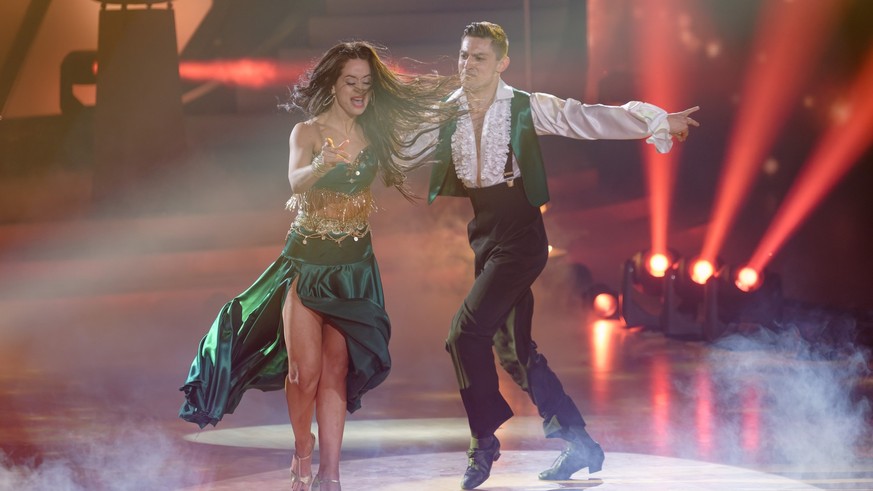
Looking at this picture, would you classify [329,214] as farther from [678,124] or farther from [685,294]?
[685,294]

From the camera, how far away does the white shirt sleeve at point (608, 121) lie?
382cm

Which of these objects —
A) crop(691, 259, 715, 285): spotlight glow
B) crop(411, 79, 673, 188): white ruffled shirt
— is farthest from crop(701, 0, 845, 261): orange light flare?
crop(411, 79, 673, 188): white ruffled shirt

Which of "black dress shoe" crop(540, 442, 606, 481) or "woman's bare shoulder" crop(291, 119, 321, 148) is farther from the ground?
"woman's bare shoulder" crop(291, 119, 321, 148)

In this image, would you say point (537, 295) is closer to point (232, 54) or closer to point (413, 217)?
point (413, 217)

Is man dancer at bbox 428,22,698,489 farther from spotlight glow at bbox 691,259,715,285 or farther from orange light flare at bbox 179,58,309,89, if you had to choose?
orange light flare at bbox 179,58,309,89

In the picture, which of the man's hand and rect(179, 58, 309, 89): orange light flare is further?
rect(179, 58, 309, 89): orange light flare

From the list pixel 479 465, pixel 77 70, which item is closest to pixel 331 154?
pixel 479 465

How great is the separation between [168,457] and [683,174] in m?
5.95

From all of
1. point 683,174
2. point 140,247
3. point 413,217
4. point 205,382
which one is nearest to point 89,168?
point 140,247

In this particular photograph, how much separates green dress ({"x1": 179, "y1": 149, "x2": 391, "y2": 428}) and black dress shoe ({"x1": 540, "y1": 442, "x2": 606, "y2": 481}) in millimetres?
676

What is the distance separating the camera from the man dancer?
386 centimetres

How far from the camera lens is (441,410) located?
5.53m

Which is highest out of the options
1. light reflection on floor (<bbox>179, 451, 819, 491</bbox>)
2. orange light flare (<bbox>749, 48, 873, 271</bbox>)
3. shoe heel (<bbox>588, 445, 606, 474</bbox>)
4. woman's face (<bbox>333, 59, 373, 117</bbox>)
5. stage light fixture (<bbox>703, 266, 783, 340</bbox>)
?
orange light flare (<bbox>749, 48, 873, 271</bbox>)

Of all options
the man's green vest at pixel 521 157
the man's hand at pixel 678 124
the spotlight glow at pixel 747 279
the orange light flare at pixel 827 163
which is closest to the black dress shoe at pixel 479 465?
the man's green vest at pixel 521 157
